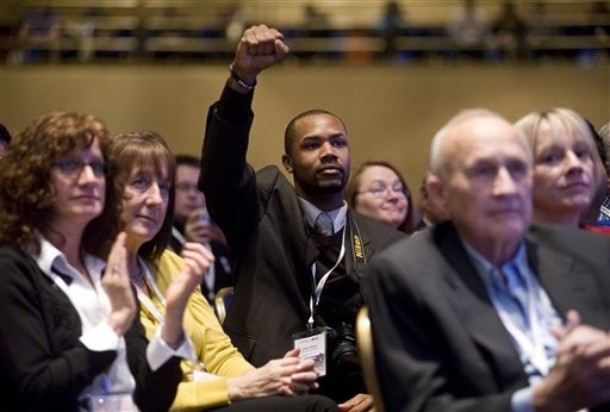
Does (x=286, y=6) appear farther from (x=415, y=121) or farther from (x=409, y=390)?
(x=409, y=390)

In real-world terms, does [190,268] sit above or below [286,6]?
below

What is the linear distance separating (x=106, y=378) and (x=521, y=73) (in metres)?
8.02

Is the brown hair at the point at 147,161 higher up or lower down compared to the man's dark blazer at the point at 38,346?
higher up

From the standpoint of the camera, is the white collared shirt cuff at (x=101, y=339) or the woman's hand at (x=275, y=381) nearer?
the white collared shirt cuff at (x=101, y=339)

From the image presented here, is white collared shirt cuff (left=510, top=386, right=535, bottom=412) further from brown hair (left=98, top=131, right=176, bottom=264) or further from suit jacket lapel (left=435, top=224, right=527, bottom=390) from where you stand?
brown hair (left=98, top=131, right=176, bottom=264)

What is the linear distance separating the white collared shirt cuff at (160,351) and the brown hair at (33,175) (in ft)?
1.20

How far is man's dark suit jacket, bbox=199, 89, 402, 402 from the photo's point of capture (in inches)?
142

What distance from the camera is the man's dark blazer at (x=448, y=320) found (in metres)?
2.30

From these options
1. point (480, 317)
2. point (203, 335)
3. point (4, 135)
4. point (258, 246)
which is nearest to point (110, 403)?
point (203, 335)

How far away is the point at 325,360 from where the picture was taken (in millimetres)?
3562

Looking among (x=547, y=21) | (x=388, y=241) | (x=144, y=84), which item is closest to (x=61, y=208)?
(x=388, y=241)

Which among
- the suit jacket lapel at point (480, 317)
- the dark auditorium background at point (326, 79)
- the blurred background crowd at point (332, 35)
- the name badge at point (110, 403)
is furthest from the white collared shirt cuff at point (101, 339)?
the blurred background crowd at point (332, 35)

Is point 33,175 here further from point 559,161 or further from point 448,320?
point 559,161

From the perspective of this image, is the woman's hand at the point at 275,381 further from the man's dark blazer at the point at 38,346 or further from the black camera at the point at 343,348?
the man's dark blazer at the point at 38,346
